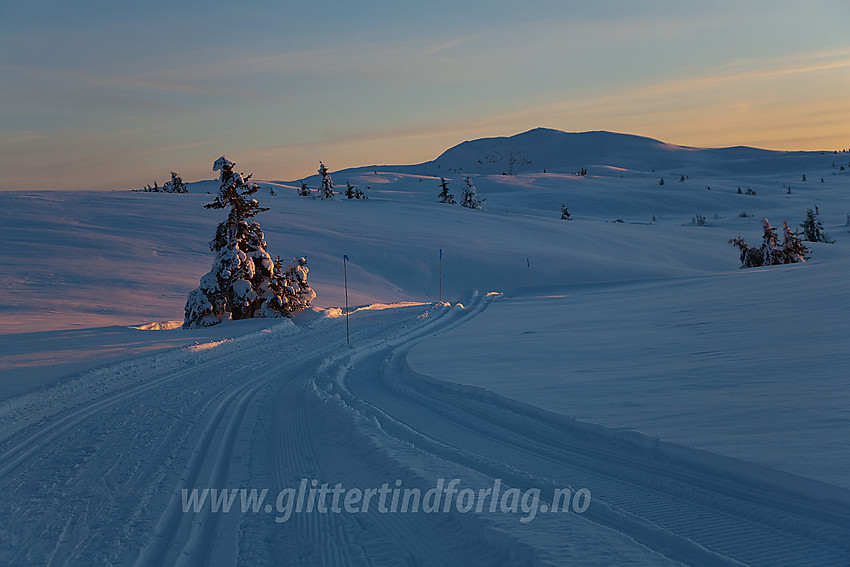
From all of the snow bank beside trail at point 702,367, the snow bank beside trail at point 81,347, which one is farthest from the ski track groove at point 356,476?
the snow bank beside trail at point 81,347

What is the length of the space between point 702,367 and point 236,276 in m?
18.7

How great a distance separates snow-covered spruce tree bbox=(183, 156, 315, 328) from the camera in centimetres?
2386

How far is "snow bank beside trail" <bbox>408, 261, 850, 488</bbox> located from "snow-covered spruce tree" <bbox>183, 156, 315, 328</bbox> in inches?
360

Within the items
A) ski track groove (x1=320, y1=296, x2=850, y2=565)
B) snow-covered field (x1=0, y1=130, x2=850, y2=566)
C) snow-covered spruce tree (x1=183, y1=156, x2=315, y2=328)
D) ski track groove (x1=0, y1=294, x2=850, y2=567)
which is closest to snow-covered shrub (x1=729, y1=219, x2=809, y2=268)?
snow-covered field (x1=0, y1=130, x2=850, y2=566)

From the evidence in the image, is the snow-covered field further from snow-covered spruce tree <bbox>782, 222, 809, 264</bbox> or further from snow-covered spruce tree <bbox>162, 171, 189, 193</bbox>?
snow-covered spruce tree <bbox>162, 171, 189, 193</bbox>

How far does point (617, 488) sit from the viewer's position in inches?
231

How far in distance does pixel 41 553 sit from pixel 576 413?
5.63 metres

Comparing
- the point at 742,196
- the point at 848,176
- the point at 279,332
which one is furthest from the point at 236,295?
Answer: the point at 848,176

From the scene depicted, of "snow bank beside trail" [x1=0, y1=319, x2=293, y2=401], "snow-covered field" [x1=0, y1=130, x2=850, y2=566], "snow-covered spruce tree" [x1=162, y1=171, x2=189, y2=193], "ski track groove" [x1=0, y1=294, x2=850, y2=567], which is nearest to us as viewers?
"ski track groove" [x1=0, y1=294, x2=850, y2=567]

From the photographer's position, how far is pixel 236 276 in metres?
24.8

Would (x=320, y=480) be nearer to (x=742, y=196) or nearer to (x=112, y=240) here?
(x=112, y=240)

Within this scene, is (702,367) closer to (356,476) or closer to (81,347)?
(356,476)

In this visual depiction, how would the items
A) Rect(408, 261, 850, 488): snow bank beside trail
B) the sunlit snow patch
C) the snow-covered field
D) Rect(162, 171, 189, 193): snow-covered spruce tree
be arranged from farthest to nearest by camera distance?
Rect(162, 171, 189, 193): snow-covered spruce tree → the sunlit snow patch → Rect(408, 261, 850, 488): snow bank beside trail → the snow-covered field

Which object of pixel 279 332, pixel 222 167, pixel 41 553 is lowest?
pixel 279 332
